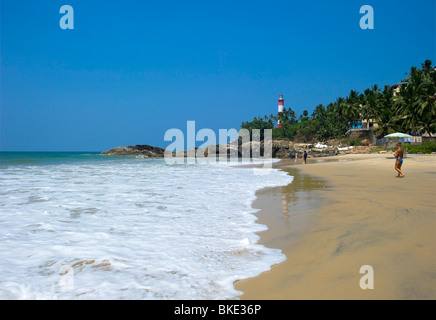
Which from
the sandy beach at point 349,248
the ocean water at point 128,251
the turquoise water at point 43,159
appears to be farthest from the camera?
the turquoise water at point 43,159

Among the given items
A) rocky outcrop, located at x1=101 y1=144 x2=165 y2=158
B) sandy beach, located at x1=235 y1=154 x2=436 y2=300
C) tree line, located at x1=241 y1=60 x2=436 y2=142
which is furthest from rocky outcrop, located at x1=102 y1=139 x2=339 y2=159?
sandy beach, located at x1=235 y1=154 x2=436 y2=300

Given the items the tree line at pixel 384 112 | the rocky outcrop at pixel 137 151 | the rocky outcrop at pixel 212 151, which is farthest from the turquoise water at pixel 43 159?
→ the tree line at pixel 384 112

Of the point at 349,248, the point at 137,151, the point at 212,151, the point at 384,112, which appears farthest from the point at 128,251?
the point at 137,151

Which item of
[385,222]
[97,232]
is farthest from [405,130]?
[97,232]

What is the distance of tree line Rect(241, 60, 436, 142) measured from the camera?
42094 millimetres

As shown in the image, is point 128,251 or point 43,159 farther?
point 43,159

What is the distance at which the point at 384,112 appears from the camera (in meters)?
53.2

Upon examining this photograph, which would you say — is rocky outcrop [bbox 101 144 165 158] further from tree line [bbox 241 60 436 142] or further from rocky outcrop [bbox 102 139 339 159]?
tree line [bbox 241 60 436 142]

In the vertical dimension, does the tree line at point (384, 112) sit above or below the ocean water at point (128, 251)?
above

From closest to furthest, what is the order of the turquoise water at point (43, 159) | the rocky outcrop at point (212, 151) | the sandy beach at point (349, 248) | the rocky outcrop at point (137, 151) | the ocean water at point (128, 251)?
the sandy beach at point (349, 248) → the ocean water at point (128, 251) → the turquoise water at point (43, 159) → the rocky outcrop at point (212, 151) → the rocky outcrop at point (137, 151)

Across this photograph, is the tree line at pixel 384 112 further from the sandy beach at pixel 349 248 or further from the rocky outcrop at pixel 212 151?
the sandy beach at pixel 349 248

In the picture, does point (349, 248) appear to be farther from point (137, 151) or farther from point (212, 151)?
point (137, 151)

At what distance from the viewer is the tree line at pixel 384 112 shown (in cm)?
4209
